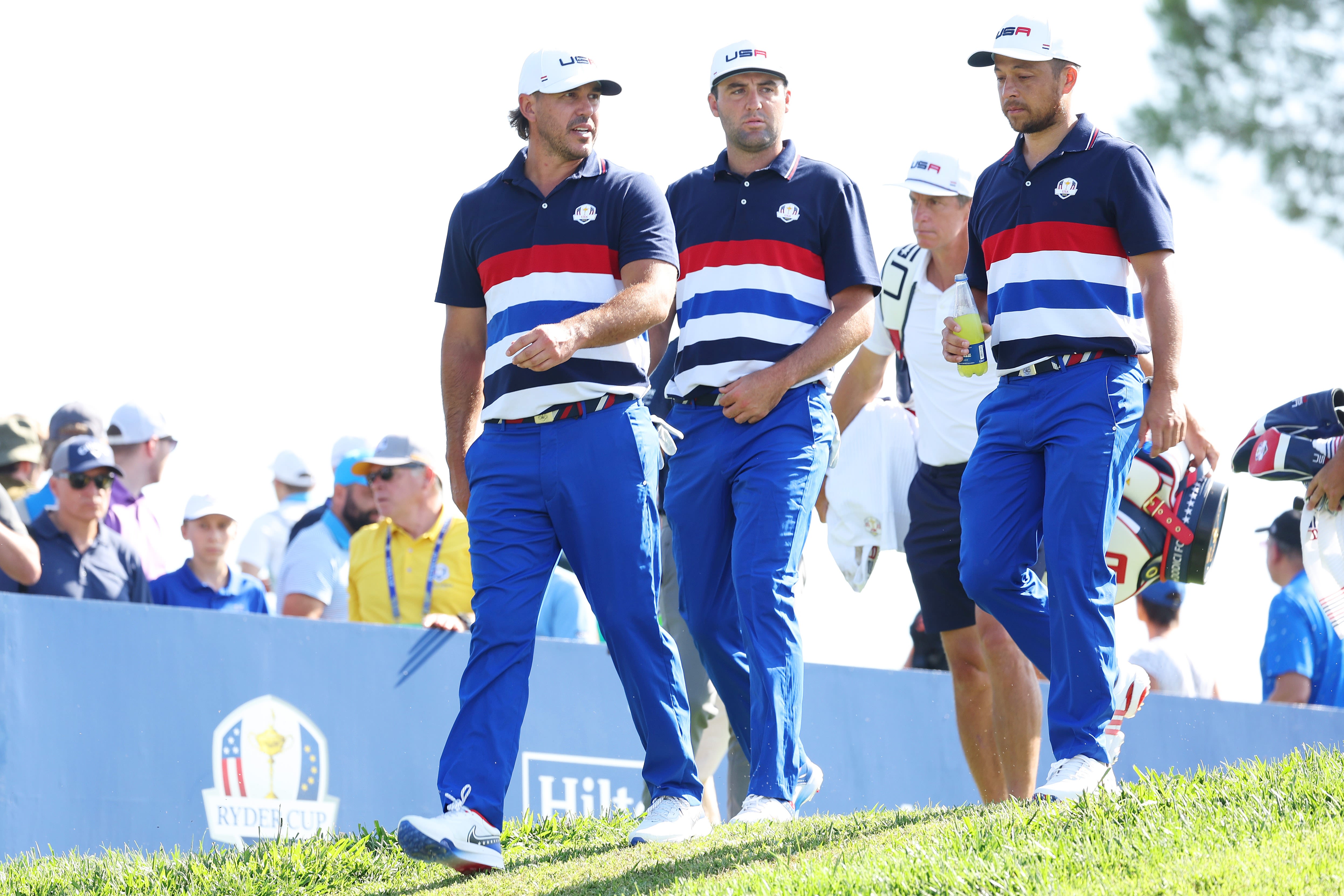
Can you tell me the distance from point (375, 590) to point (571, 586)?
3.81ft

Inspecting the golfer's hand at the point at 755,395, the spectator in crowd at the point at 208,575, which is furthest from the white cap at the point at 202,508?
the golfer's hand at the point at 755,395

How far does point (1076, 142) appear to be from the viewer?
17.6 ft

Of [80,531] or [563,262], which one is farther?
[80,531]

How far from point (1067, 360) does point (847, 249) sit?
108 centimetres

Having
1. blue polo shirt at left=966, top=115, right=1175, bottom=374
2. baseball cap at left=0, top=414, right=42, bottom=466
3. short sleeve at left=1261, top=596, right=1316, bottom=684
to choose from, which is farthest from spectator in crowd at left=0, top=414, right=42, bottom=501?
short sleeve at left=1261, top=596, right=1316, bottom=684

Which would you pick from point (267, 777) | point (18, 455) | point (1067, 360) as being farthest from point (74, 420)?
point (1067, 360)

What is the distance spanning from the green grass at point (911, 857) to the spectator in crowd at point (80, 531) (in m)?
1.97

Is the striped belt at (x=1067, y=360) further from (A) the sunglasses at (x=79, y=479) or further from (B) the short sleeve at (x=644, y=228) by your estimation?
(A) the sunglasses at (x=79, y=479)

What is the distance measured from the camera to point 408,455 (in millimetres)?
8883

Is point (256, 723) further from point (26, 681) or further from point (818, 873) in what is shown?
point (818, 873)

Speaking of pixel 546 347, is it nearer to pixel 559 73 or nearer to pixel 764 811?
pixel 559 73

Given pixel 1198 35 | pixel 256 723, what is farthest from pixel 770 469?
pixel 1198 35

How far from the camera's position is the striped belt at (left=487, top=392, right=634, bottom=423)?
5293 mm

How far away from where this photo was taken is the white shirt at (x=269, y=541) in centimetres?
1034
